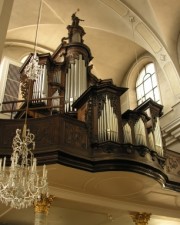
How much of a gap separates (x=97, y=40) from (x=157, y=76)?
9.70 feet

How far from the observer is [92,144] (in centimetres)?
697

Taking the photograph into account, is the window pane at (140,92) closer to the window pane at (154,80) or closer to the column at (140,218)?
the window pane at (154,80)

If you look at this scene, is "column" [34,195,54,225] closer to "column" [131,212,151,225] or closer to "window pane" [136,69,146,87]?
"column" [131,212,151,225]

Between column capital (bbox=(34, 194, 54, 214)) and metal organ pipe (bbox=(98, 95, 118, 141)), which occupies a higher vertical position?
metal organ pipe (bbox=(98, 95, 118, 141))

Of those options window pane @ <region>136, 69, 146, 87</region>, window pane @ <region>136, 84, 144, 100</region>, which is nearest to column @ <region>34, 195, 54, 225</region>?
window pane @ <region>136, 84, 144, 100</region>

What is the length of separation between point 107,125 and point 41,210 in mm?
2428

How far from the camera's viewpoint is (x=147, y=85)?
494 inches

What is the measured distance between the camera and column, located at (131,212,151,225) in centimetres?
895

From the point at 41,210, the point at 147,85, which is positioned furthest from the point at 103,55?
the point at 41,210

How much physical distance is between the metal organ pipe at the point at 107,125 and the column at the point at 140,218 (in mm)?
3172

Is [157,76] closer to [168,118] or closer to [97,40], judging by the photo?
[168,118]

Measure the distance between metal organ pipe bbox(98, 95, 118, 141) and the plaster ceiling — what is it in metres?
0.84

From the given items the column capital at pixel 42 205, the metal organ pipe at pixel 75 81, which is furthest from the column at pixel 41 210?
the metal organ pipe at pixel 75 81

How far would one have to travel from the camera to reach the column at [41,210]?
7.05 m
